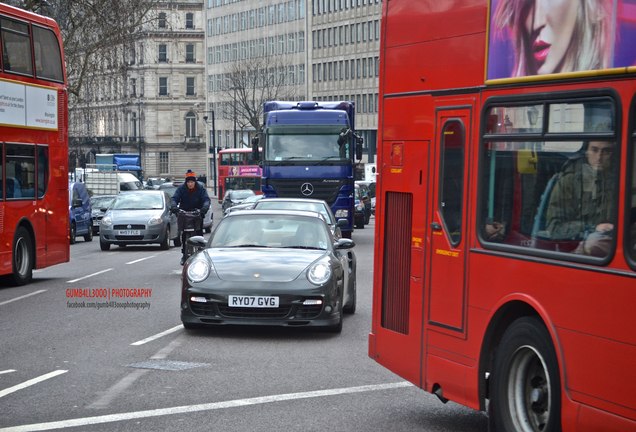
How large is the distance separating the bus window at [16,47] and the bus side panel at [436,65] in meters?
10.5

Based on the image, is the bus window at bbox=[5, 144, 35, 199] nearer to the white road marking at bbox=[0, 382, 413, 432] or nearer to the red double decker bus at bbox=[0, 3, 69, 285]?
the red double decker bus at bbox=[0, 3, 69, 285]

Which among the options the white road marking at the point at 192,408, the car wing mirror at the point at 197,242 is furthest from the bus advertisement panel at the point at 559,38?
the car wing mirror at the point at 197,242

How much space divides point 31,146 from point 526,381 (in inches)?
531

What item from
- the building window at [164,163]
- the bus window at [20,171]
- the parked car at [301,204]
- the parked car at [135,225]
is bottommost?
the building window at [164,163]

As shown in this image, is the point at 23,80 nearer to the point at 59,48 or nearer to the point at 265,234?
the point at 59,48

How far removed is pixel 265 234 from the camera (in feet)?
39.6

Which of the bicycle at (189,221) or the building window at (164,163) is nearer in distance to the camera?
the bicycle at (189,221)

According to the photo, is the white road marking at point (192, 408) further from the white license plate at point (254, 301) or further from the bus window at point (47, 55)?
the bus window at point (47, 55)

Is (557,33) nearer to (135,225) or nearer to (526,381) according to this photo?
(526,381)

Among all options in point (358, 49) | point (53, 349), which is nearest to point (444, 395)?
point (53, 349)

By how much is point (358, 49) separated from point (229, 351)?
92.3 m

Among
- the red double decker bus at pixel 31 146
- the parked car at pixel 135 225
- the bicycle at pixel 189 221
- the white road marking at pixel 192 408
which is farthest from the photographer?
the parked car at pixel 135 225

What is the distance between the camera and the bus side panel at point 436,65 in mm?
6414

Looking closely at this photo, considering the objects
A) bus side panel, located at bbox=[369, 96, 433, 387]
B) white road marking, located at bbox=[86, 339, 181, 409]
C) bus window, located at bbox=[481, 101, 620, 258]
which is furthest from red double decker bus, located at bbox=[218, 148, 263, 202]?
bus window, located at bbox=[481, 101, 620, 258]
